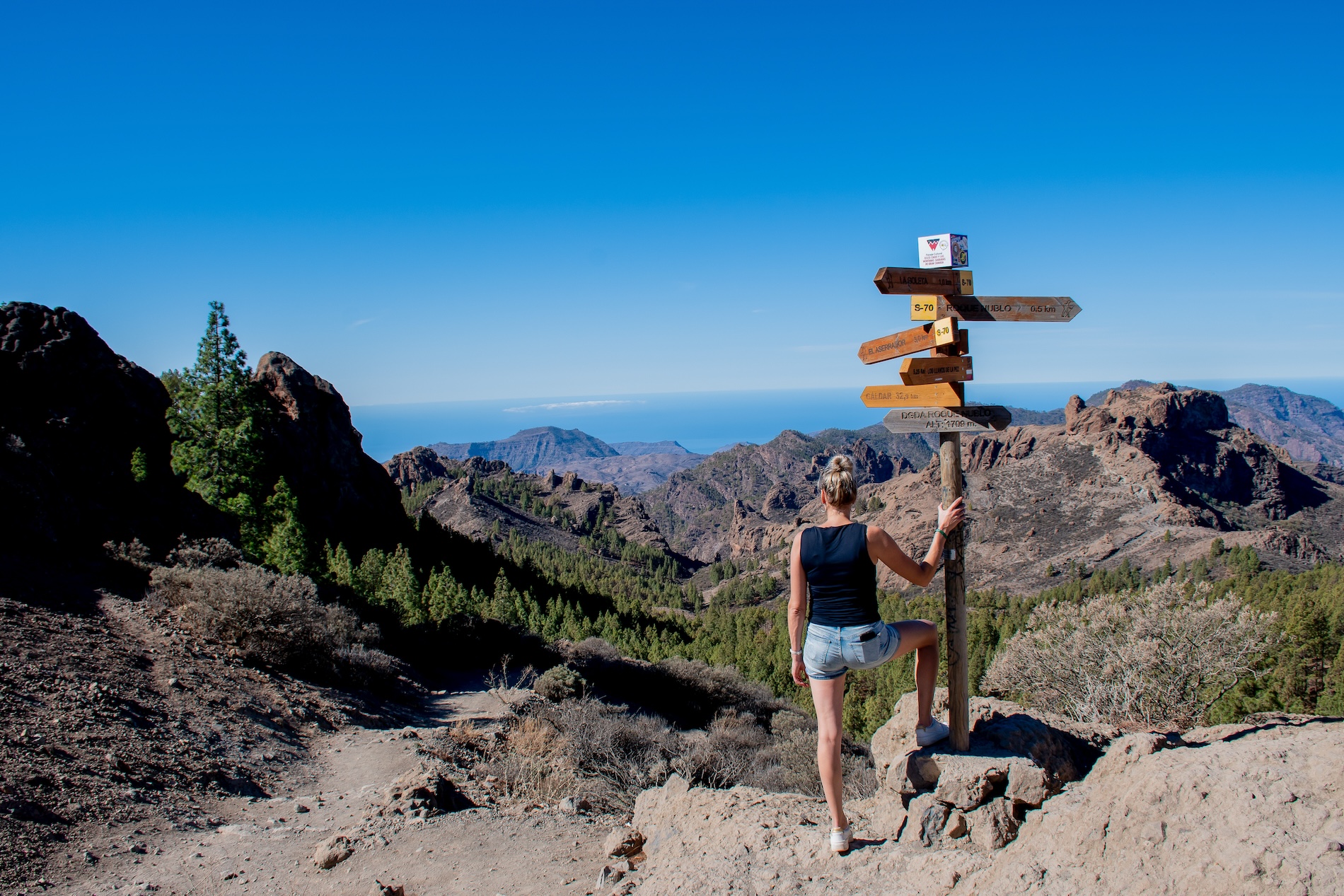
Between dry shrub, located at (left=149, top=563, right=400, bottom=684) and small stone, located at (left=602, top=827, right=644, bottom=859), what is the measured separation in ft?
32.8

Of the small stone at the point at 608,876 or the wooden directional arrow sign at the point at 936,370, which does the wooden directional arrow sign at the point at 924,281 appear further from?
the small stone at the point at 608,876

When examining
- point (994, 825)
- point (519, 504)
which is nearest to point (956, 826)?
point (994, 825)

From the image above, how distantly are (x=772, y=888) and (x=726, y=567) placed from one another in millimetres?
140761

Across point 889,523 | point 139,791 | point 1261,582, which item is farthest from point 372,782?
point 889,523

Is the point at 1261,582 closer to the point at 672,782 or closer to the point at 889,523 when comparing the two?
the point at 672,782

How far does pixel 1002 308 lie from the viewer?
5.44 m

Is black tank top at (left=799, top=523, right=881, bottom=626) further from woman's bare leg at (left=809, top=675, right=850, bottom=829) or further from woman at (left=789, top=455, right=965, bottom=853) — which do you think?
woman's bare leg at (left=809, top=675, right=850, bottom=829)

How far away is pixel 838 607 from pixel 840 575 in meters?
0.22

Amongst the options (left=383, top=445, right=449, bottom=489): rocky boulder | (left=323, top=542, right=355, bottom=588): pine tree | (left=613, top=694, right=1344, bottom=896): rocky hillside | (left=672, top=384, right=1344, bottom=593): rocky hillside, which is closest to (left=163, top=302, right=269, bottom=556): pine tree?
(left=323, top=542, right=355, bottom=588): pine tree

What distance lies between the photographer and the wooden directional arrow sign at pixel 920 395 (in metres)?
5.45

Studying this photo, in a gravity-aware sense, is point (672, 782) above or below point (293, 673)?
above

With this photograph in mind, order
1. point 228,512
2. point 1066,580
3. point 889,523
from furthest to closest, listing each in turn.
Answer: point 889,523 → point 1066,580 → point 228,512

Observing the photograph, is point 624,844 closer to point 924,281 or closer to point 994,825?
point 994,825

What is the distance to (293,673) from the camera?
1370 centimetres
